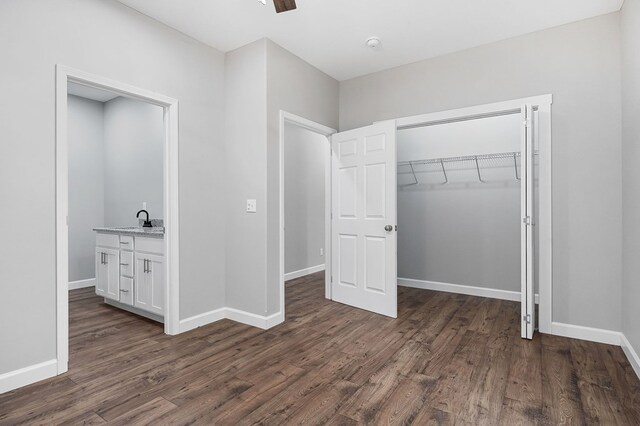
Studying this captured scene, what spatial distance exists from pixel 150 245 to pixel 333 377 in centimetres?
219

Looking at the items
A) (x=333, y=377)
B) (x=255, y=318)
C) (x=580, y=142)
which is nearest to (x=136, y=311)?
(x=255, y=318)

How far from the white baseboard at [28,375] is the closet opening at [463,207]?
147 inches

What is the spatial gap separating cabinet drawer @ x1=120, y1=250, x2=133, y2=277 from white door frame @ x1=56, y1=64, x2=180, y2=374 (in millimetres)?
776

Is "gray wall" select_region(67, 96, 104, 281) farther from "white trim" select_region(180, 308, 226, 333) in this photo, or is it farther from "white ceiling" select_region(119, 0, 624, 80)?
"white ceiling" select_region(119, 0, 624, 80)

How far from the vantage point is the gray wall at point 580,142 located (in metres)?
2.80

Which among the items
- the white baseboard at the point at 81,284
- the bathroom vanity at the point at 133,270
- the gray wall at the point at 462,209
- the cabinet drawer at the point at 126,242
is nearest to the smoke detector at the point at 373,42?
the gray wall at the point at 462,209

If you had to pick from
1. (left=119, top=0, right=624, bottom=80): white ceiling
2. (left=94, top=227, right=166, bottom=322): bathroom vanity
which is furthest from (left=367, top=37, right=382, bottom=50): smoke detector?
(left=94, top=227, right=166, bottom=322): bathroom vanity

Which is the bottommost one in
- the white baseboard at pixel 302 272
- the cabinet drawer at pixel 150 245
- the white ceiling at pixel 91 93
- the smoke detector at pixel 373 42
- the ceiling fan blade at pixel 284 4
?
the white baseboard at pixel 302 272

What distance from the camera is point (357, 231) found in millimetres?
3865

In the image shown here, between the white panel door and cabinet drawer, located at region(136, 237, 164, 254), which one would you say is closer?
cabinet drawer, located at region(136, 237, 164, 254)

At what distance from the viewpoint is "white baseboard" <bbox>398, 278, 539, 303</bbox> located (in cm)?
411

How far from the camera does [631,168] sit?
249 cm

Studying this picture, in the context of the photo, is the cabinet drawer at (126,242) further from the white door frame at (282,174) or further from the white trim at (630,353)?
the white trim at (630,353)

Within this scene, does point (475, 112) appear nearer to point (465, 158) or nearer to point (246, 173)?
point (465, 158)
